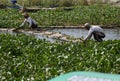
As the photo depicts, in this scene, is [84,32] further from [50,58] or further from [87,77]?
[87,77]

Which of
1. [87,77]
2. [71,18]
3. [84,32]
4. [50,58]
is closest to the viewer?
[87,77]

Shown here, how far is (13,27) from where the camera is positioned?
20.3 meters

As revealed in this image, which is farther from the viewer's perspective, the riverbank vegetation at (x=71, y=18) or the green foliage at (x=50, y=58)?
the riverbank vegetation at (x=71, y=18)

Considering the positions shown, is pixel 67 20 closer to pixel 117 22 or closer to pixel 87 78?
pixel 117 22

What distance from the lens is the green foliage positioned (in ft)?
29.9

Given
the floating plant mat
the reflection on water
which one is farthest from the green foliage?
the reflection on water

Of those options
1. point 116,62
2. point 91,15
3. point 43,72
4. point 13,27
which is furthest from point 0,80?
point 91,15

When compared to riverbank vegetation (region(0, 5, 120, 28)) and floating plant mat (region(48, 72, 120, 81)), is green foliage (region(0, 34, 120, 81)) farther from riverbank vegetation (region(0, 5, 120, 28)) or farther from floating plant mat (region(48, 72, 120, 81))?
riverbank vegetation (region(0, 5, 120, 28))

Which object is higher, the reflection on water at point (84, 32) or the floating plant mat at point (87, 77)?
the floating plant mat at point (87, 77)

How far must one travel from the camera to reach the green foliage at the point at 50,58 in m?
9.12

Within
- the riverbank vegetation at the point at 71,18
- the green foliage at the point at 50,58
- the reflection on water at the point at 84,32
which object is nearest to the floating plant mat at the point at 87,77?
the green foliage at the point at 50,58

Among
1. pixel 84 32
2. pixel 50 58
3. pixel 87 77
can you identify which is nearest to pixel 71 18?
pixel 84 32

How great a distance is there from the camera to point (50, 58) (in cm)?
1045

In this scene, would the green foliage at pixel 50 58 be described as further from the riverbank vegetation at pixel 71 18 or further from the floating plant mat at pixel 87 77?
the riverbank vegetation at pixel 71 18
